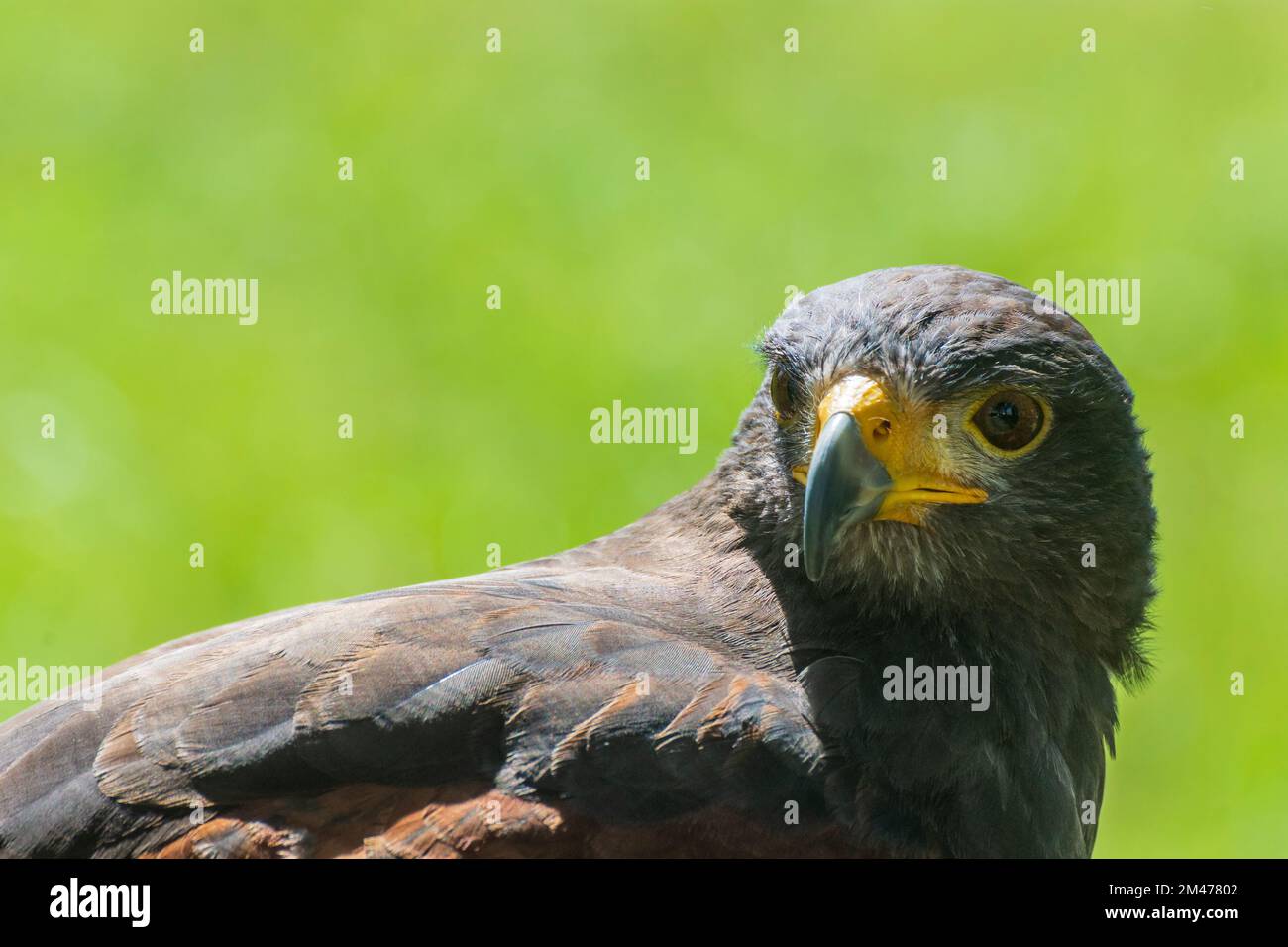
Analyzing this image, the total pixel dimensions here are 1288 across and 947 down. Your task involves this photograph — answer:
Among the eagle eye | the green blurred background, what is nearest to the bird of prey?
the eagle eye

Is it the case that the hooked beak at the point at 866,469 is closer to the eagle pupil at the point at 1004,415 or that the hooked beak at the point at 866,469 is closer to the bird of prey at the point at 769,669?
the bird of prey at the point at 769,669

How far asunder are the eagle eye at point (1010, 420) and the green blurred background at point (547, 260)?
333 centimetres

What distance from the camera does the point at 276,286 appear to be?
10000mm

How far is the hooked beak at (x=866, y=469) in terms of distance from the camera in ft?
13.8

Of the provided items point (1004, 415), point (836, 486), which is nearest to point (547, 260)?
point (1004, 415)

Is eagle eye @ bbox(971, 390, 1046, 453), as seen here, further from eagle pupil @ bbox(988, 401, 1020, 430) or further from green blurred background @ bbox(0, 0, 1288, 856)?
green blurred background @ bbox(0, 0, 1288, 856)

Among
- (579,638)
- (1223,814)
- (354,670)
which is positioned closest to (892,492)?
(579,638)

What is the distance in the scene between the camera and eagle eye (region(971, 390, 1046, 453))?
4473 mm

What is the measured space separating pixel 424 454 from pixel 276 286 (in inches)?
70.8

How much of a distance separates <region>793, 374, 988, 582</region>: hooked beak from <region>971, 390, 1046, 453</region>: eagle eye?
14cm

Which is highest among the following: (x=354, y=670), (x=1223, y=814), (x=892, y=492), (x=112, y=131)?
(x=112, y=131)

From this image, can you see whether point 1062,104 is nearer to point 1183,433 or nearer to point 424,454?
point 1183,433

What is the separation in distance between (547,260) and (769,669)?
19.6ft

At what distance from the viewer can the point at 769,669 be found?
14.5 feet
